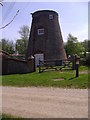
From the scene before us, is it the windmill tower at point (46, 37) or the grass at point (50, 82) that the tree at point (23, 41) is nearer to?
the windmill tower at point (46, 37)

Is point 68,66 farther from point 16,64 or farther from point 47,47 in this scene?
point 47,47

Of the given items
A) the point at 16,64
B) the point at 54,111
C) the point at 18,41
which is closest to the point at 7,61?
the point at 16,64

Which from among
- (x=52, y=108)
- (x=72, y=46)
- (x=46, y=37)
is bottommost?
(x=52, y=108)

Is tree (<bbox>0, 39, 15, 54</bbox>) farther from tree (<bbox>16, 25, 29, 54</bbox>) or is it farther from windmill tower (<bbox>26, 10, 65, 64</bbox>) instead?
windmill tower (<bbox>26, 10, 65, 64</bbox>)

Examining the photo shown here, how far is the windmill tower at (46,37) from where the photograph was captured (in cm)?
3069

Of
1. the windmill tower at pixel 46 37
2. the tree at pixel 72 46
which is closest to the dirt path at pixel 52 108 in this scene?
the windmill tower at pixel 46 37

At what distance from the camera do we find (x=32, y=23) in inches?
1332

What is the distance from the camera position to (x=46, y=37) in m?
31.3

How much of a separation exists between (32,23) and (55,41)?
20.0 ft

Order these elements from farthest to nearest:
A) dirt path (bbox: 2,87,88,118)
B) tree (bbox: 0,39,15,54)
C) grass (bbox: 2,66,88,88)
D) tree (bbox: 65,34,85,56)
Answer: tree (bbox: 0,39,15,54), tree (bbox: 65,34,85,56), grass (bbox: 2,66,88,88), dirt path (bbox: 2,87,88,118)

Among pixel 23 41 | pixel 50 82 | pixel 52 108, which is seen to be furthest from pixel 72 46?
pixel 52 108

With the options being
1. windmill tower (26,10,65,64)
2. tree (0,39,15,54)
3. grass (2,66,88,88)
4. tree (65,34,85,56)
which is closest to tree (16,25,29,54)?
tree (0,39,15,54)

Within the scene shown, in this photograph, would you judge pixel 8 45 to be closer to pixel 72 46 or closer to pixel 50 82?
pixel 72 46

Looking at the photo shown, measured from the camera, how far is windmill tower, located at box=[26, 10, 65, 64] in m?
30.7
